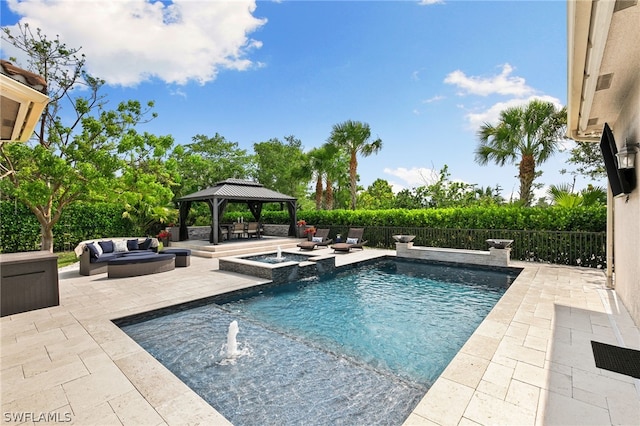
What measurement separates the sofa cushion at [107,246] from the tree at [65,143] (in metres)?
3.11

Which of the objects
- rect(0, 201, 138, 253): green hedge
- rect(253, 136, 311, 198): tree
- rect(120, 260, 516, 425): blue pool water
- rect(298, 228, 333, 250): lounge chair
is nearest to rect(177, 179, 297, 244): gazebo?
rect(298, 228, 333, 250): lounge chair

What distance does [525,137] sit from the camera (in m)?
12.2

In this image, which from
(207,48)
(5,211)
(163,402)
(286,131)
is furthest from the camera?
(286,131)

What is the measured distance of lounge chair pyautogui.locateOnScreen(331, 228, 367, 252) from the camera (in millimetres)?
12442

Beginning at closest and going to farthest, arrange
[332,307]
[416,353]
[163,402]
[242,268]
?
[163,402] < [416,353] < [332,307] < [242,268]

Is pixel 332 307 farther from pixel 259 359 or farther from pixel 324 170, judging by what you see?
pixel 324 170

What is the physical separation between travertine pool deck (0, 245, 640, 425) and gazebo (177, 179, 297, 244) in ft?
25.7

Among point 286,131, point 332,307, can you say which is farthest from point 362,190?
point 332,307

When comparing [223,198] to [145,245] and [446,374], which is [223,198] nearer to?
[145,245]

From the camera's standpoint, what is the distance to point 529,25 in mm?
7773

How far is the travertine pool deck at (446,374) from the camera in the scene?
2445mm

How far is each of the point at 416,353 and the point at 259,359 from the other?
217 cm

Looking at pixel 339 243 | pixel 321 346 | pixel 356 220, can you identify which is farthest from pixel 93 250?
pixel 356 220

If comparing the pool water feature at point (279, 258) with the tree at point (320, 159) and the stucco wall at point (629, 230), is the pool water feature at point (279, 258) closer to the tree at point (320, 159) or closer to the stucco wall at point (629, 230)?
the stucco wall at point (629, 230)
